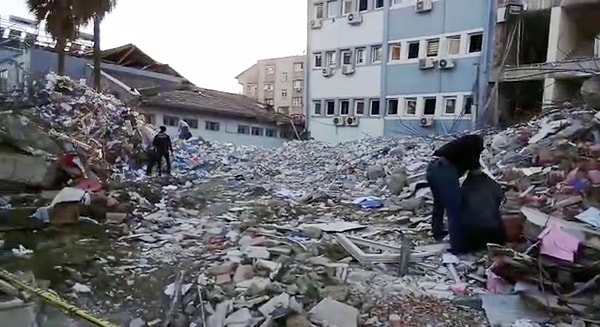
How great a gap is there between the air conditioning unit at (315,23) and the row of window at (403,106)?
12.0 ft

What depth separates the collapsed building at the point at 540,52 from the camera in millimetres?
16453

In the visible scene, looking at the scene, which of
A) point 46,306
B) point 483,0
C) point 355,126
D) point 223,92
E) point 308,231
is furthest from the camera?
point 223,92

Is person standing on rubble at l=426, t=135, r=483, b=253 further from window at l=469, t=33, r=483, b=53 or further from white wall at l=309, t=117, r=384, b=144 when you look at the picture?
white wall at l=309, t=117, r=384, b=144

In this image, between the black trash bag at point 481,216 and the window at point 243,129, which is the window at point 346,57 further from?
the black trash bag at point 481,216

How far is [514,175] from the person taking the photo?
25.9 ft

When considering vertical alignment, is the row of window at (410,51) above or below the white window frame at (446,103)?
above

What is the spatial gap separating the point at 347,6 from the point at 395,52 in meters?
3.95

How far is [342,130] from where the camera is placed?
Result: 25297 mm

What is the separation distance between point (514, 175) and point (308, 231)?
3.38 m

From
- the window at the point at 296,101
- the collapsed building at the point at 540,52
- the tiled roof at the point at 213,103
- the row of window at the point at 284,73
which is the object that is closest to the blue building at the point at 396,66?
the collapsed building at the point at 540,52

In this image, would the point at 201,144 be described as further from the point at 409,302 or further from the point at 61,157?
the point at 409,302

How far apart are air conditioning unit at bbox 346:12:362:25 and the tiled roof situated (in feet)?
22.4

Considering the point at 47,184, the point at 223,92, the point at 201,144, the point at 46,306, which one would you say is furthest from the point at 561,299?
the point at 223,92

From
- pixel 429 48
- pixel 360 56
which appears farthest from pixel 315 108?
pixel 429 48
